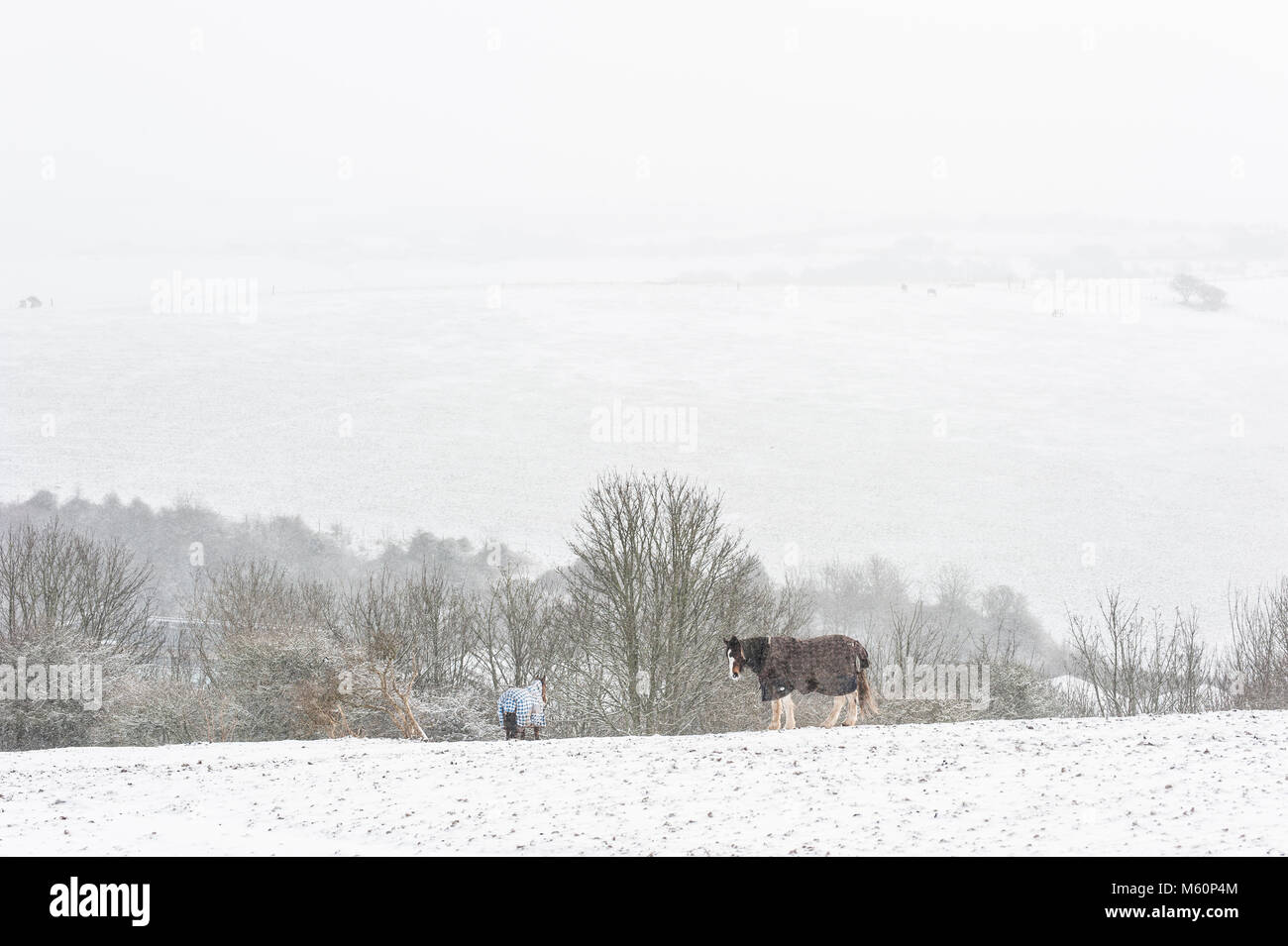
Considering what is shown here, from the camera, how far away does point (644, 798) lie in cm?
1641

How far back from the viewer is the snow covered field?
544 inches

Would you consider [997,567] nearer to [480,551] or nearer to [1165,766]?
[480,551]

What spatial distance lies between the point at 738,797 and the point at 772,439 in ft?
471

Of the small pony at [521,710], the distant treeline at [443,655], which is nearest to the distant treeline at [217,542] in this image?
the distant treeline at [443,655]

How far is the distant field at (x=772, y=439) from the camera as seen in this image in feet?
417

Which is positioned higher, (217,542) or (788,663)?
(217,542)

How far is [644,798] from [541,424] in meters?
147

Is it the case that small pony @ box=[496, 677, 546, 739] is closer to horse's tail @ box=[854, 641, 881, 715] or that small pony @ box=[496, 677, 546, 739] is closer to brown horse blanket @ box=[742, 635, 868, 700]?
brown horse blanket @ box=[742, 635, 868, 700]

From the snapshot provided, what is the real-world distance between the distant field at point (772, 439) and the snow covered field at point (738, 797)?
9513cm

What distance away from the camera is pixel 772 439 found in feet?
520

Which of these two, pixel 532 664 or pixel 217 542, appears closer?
pixel 532 664

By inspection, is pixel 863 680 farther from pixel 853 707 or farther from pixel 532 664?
pixel 532 664

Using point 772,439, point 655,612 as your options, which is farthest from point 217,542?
point 655,612

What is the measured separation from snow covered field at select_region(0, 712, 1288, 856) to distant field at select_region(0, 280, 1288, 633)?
312 ft
